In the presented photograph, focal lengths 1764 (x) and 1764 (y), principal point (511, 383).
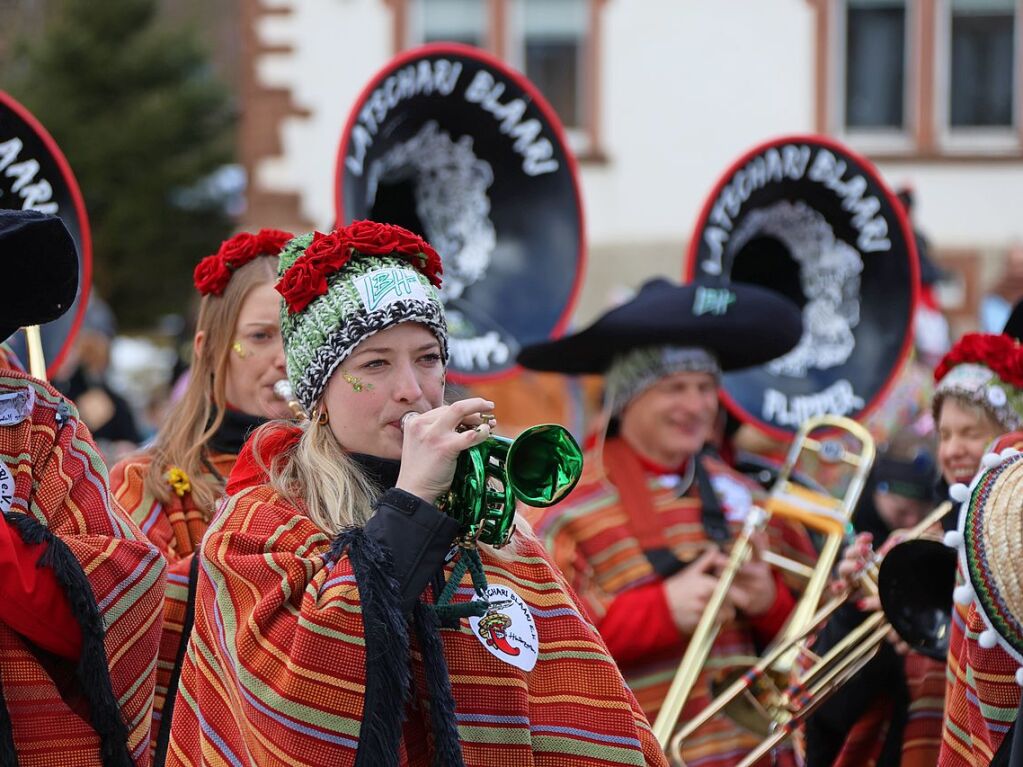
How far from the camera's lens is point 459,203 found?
553cm

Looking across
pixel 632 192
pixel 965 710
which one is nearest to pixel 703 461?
pixel 965 710

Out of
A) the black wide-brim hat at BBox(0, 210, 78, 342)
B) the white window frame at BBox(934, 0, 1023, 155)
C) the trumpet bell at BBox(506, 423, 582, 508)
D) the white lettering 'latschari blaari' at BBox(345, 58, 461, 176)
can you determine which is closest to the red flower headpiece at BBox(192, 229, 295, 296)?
the white lettering 'latschari blaari' at BBox(345, 58, 461, 176)

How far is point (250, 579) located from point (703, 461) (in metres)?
2.50

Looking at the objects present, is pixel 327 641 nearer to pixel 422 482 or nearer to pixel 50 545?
pixel 422 482

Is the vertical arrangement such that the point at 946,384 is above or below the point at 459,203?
below

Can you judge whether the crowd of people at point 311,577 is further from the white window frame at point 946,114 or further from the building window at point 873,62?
the white window frame at point 946,114

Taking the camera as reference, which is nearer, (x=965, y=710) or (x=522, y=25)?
(x=965, y=710)

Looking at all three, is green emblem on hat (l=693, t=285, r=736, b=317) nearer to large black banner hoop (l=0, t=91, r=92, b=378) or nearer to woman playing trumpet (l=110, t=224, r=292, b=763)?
woman playing trumpet (l=110, t=224, r=292, b=763)

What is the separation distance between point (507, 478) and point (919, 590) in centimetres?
149

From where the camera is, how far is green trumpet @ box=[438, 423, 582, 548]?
278 cm

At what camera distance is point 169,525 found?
4.00m

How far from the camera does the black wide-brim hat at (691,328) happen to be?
505 centimetres

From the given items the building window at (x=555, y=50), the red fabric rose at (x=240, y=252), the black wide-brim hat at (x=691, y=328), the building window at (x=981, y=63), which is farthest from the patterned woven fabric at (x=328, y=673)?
the building window at (x=981, y=63)

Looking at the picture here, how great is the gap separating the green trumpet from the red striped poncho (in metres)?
0.87
